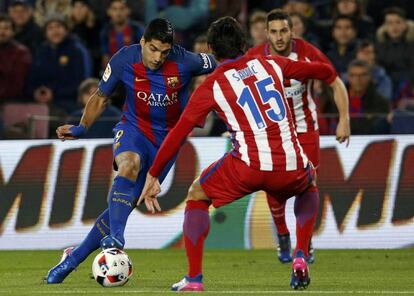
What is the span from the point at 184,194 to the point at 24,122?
2.78 meters

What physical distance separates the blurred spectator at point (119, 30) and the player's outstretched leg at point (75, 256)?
24.5 feet

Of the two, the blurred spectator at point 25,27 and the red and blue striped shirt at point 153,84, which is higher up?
the red and blue striped shirt at point 153,84

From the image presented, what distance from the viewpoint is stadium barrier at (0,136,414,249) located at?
1288 cm

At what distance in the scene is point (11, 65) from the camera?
1656 centimetres

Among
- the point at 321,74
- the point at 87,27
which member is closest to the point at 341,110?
the point at 321,74

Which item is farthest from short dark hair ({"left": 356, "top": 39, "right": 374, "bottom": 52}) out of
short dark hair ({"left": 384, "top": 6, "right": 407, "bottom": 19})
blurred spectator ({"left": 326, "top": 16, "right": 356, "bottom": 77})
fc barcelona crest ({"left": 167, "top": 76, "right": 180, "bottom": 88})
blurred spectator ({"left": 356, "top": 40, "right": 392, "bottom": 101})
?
fc barcelona crest ({"left": 167, "top": 76, "right": 180, "bottom": 88})

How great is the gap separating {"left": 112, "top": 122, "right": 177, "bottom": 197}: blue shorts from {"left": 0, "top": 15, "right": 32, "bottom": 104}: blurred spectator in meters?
7.04

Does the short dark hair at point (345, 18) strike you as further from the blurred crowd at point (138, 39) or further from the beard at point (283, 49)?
the beard at point (283, 49)

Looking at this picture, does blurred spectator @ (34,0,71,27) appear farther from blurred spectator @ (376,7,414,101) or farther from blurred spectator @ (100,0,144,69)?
blurred spectator @ (376,7,414,101)

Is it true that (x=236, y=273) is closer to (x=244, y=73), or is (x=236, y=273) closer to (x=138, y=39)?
(x=244, y=73)

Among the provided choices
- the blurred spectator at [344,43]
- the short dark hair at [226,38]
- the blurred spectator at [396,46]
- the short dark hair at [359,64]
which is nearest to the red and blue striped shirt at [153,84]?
the short dark hair at [226,38]

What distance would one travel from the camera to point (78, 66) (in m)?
16.6

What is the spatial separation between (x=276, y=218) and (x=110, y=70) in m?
2.39

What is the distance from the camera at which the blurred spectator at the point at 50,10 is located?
58.5ft
